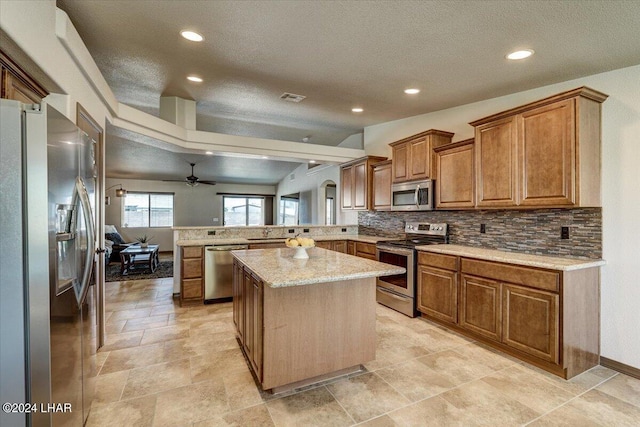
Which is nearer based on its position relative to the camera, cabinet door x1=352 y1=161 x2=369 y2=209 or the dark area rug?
cabinet door x1=352 y1=161 x2=369 y2=209

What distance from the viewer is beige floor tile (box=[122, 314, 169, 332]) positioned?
335 cm

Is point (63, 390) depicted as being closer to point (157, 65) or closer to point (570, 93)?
point (157, 65)

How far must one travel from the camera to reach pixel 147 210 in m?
9.77

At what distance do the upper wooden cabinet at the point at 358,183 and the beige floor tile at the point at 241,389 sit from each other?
331 cm

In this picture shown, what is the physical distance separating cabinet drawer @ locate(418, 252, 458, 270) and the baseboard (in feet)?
4.47

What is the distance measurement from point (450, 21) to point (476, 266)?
213 cm

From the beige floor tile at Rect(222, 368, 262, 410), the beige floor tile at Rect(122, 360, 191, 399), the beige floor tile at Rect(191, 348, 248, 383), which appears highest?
the beige floor tile at Rect(122, 360, 191, 399)

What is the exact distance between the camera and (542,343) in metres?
2.44

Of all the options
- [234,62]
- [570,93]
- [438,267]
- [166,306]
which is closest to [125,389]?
[166,306]

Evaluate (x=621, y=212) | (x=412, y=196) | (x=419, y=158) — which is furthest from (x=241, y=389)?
(x=621, y=212)

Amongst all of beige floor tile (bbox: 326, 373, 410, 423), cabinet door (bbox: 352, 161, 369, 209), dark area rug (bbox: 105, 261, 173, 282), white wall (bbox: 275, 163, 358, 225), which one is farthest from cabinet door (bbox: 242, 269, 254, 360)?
dark area rug (bbox: 105, 261, 173, 282)

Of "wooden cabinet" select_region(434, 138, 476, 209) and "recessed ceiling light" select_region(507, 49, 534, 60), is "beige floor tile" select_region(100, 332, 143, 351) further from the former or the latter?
"recessed ceiling light" select_region(507, 49, 534, 60)

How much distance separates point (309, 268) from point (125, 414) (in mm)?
1477

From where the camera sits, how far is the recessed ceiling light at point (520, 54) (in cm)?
245
